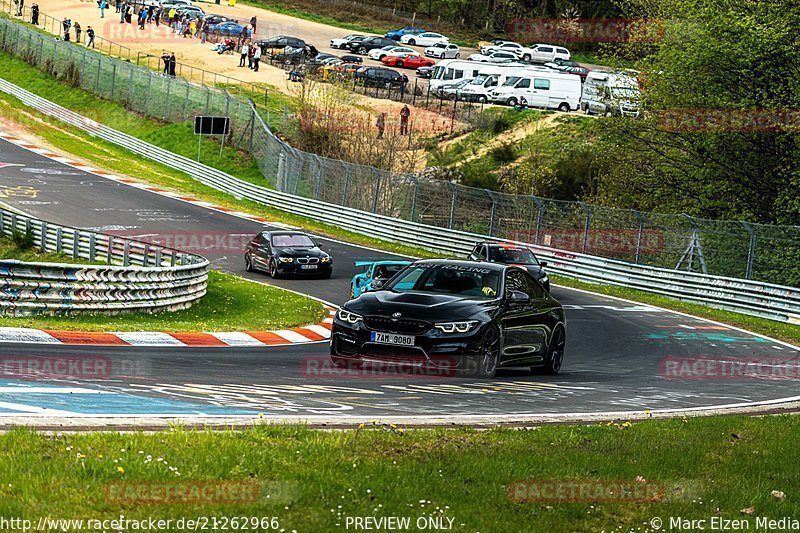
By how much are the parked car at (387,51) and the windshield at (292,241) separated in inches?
2122

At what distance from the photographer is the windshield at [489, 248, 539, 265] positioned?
28.9 meters

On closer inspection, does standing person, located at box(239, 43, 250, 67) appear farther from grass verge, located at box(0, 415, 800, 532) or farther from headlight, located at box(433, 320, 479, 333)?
grass verge, located at box(0, 415, 800, 532)

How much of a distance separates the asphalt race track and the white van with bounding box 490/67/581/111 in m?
39.7

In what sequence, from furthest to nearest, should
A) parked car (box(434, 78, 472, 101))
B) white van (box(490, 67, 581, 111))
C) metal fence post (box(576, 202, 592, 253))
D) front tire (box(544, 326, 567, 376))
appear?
parked car (box(434, 78, 472, 101)) < white van (box(490, 67, 581, 111)) < metal fence post (box(576, 202, 592, 253)) < front tire (box(544, 326, 567, 376))

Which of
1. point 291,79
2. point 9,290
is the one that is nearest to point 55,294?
point 9,290

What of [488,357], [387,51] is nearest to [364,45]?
[387,51]

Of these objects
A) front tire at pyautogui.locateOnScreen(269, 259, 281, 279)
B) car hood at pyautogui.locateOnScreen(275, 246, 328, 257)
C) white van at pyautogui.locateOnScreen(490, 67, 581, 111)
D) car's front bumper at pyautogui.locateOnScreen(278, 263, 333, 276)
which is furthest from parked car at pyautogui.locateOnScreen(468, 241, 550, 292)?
white van at pyautogui.locateOnScreen(490, 67, 581, 111)

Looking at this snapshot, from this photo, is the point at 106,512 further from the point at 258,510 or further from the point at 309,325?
the point at 309,325

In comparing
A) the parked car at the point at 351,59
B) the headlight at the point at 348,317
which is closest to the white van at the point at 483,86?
the parked car at the point at 351,59

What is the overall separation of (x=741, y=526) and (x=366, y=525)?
228 cm

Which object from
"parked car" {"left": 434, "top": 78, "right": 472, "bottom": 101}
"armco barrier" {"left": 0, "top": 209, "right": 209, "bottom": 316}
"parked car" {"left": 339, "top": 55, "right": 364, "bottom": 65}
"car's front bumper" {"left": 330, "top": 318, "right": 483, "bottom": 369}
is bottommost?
"armco barrier" {"left": 0, "top": 209, "right": 209, "bottom": 316}

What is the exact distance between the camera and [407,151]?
5928 centimetres

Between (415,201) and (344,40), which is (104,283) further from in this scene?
A: (344,40)

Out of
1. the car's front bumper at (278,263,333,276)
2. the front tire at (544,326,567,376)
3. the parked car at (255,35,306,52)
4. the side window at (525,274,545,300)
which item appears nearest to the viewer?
the side window at (525,274,545,300)
